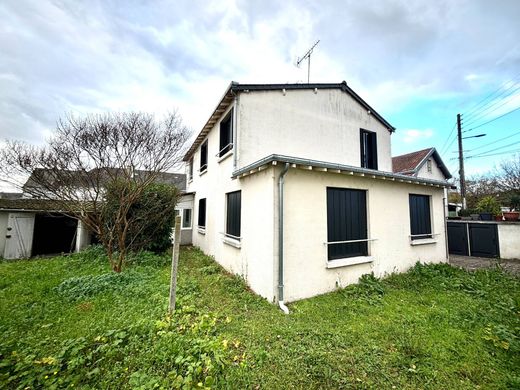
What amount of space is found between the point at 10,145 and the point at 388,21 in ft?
47.6

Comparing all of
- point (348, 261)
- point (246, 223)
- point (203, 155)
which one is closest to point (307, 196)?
point (246, 223)

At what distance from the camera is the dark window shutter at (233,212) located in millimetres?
6684

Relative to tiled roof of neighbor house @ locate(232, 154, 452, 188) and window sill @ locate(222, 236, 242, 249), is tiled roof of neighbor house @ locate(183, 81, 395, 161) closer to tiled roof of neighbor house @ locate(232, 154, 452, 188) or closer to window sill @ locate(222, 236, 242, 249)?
tiled roof of neighbor house @ locate(232, 154, 452, 188)

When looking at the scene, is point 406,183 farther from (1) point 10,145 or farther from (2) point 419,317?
(1) point 10,145

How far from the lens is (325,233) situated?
5281 millimetres

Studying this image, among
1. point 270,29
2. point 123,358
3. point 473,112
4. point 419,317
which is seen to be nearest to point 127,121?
point 270,29

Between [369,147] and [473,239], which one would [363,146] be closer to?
[369,147]

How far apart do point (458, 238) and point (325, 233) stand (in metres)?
10.1

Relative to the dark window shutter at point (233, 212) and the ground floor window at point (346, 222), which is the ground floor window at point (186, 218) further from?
the ground floor window at point (346, 222)

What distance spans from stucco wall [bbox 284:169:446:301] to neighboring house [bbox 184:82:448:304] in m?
0.03

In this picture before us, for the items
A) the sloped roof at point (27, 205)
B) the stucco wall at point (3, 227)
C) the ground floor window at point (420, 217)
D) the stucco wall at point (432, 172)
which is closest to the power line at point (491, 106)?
the stucco wall at point (432, 172)

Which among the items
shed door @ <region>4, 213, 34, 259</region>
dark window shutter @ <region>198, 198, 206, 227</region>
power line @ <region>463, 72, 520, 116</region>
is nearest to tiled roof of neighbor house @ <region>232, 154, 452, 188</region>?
dark window shutter @ <region>198, 198, 206, 227</region>

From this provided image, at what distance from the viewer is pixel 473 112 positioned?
16.3m

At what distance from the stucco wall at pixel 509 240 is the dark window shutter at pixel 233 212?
1175 cm
